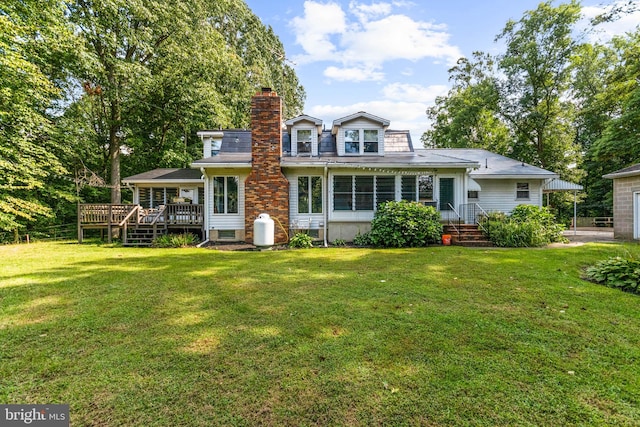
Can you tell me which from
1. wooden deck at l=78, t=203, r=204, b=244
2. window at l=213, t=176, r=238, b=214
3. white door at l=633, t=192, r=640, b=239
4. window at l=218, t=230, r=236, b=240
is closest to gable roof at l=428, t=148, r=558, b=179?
white door at l=633, t=192, r=640, b=239

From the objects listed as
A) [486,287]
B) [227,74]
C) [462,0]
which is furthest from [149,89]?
[486,287]

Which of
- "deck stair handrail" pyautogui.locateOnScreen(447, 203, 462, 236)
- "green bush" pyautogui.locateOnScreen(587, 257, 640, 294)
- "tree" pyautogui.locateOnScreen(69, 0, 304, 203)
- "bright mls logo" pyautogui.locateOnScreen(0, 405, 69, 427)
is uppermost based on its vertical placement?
"tree" pyautogui.locateOnScreen(69, 0, 304, 203)

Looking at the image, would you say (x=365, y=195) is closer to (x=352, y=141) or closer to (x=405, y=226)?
(x=405, y=226)

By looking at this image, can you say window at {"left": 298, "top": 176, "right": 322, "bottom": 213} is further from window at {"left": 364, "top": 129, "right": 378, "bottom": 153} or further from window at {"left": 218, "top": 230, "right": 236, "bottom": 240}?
window at {"left": 218, "top": 230, "right": 236, "bottom": 240}

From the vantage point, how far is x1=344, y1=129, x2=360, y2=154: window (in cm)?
1305

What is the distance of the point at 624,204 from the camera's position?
12500mm

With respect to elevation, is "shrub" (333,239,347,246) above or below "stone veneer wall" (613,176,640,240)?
below

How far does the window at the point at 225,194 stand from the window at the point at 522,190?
14284mm

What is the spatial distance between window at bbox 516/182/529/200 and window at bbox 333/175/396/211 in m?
7.66

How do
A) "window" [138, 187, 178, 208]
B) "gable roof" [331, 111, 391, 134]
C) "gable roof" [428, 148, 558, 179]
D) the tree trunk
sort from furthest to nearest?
"window" [138, 187, 178, 208]
the tree trunk
"gable roof" [428, 148, 558, 179]
"gable roof" [331, 111, 391, 134]

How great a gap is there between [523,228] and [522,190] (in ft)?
17.9

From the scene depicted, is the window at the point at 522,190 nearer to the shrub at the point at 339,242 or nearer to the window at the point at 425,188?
the window at the point at 425,188

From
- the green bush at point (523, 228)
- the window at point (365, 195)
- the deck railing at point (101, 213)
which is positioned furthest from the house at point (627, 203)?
the deck railing at point (101, 213)

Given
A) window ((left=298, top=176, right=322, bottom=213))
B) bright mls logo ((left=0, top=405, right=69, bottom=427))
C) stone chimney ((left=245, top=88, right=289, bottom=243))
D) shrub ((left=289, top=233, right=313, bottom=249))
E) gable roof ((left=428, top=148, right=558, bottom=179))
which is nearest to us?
bright mls logo ((left=0, top=405, right=69, bottom=427))
